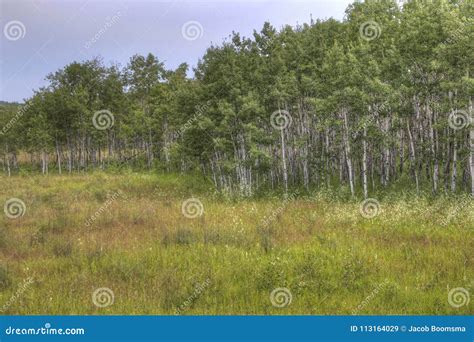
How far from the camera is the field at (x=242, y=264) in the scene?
7.64 metres

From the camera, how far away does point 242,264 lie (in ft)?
31.3

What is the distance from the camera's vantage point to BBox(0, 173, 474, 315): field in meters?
7.64

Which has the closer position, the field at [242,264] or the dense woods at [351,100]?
the field at [242,264]

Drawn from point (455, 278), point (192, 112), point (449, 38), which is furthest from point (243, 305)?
point (192, 112)

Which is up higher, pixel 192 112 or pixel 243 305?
pixel 192 112

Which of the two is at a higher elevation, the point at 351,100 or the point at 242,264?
the point at 351,100

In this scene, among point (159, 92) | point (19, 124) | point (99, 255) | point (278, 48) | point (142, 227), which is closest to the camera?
point (99, 255)

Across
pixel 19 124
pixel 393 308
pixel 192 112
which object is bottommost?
pixel 393 308

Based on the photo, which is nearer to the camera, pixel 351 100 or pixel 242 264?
pixel 242 264

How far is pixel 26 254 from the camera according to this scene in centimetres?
1100

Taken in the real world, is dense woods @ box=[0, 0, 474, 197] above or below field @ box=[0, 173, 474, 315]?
above

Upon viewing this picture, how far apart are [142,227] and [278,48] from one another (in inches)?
821

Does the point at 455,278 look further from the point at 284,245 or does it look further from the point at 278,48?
the point at 278,48

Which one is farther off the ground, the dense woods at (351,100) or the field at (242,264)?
the dense woods at (351,100)
